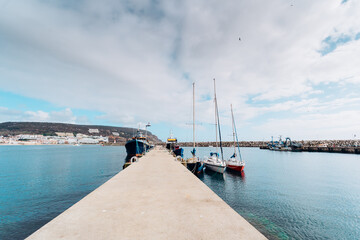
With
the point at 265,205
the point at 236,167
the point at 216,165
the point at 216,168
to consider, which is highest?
the point at 216,165

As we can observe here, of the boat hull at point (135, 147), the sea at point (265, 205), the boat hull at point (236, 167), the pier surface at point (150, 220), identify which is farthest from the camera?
the boat hull at point (135, 147)

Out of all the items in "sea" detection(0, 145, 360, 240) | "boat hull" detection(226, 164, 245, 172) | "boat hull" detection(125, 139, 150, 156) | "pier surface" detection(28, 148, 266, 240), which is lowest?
"sea" detection(0, 145, 360, 240)

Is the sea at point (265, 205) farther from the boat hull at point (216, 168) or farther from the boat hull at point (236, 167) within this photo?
the boat hull at point (236, 167)

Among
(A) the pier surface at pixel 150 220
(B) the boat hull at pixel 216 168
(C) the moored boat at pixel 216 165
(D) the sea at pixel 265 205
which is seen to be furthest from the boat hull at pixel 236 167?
(A) the pier surface at pixel 150 220

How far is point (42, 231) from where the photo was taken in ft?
11.8

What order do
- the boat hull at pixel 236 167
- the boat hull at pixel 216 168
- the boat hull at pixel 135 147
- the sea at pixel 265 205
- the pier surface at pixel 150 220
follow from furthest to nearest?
the boat hull at pixel 135 147 < the boat hull at pixel 236 167 < the boat hull at pixel 216 168 < the sea at pixel 265 205 < the pier surface at pixel 150 220

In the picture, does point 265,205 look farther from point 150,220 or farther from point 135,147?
point 135,147

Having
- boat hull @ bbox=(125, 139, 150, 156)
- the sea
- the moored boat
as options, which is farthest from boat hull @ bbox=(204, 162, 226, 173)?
boat hull @ bbox=(125, 139, 150, 156)

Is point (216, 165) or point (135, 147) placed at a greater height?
point (135, 147)

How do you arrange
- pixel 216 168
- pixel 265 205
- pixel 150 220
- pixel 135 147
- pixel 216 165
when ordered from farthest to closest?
pixel 135 147
pixel 216 168
pixel 216 165
pixel 265 205
pixel 150 220

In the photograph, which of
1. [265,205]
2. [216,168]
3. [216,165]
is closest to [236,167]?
[216,168]

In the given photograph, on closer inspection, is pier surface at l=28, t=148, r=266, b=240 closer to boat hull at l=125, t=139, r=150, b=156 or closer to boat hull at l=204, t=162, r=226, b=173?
boat hull at l=204, t=162, r=226, b=173

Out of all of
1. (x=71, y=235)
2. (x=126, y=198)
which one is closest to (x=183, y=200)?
(x=126, y=198)

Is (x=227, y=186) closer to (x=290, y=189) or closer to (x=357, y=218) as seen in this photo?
(x=290, y=189)
